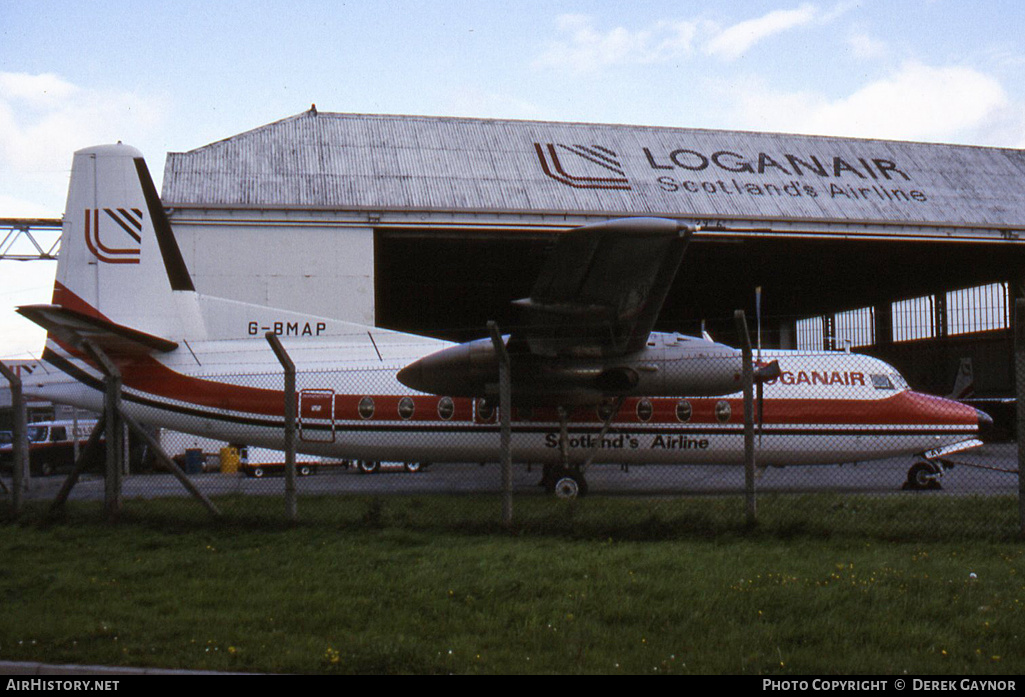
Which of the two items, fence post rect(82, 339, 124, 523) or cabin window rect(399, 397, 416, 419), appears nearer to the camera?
fence post rect(82, 339, 124, 523)

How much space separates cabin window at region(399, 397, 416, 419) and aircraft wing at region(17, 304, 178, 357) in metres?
4.12

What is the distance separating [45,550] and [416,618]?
5203mm

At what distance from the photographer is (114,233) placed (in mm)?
14945

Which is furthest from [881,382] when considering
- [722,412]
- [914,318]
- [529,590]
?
[914,318]

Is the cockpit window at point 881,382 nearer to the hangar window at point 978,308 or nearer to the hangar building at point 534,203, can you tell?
the hangar building at point 534,203

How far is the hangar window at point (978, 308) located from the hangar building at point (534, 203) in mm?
→ 3021

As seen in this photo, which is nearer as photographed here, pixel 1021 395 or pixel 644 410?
pixel 1021 395

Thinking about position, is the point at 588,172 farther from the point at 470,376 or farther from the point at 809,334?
the point at 809,334

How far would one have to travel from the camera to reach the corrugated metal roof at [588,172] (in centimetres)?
2450

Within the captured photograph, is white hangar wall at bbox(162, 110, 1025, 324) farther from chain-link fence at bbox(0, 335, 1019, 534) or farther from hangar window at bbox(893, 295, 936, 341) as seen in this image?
hangar window at bbox(893, 295, 936, 341)

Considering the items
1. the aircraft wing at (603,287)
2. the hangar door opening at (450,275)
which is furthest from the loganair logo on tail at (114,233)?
the hangar door opening at (450,275)

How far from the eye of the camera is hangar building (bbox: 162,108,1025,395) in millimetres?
23328

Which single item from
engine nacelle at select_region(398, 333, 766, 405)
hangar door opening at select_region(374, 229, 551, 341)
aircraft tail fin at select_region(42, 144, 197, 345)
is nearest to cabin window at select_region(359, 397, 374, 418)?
engine nacelle at select_region(398, 333, 766, 405)

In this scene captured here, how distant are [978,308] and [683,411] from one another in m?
30.5
